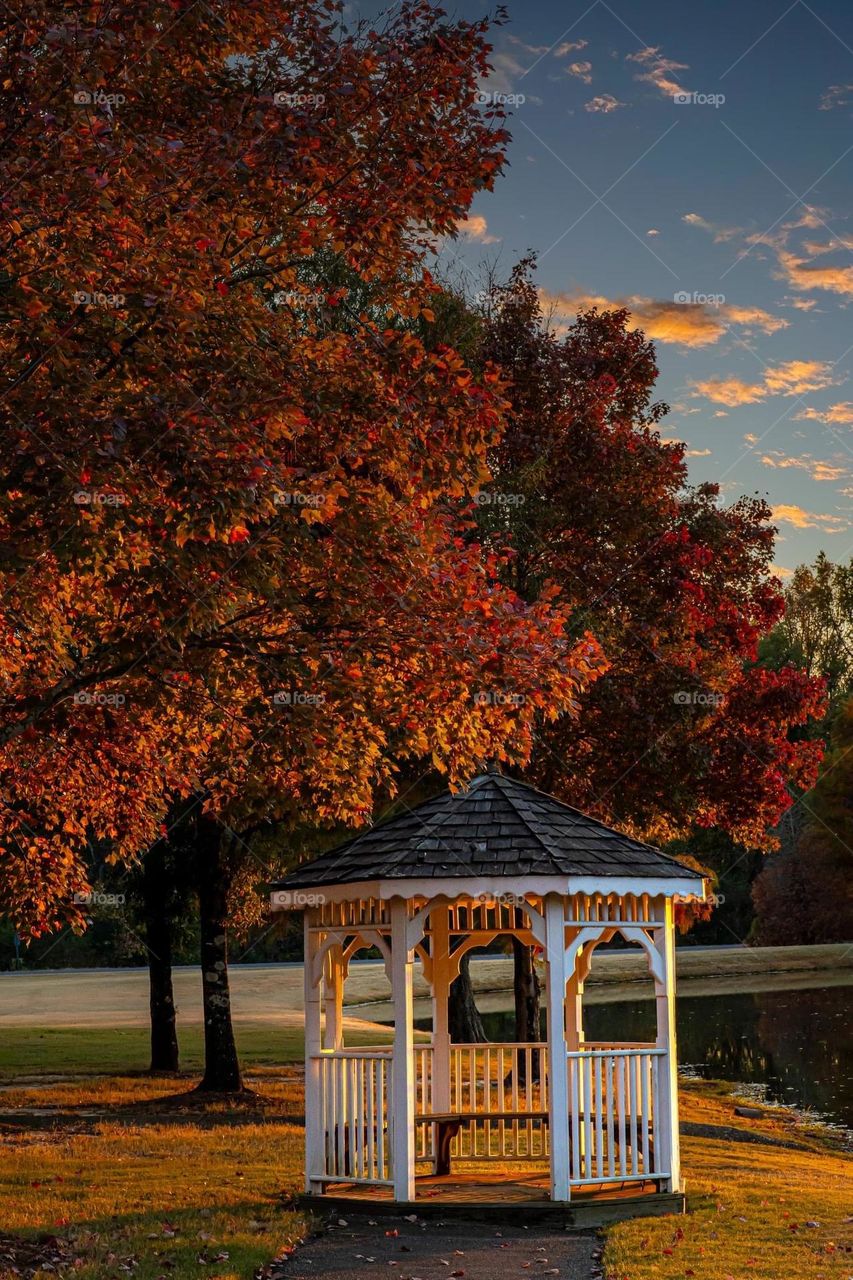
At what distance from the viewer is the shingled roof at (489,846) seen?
528 inches

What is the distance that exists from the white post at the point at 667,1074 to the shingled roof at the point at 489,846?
0.78m

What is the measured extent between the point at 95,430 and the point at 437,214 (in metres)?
3.95

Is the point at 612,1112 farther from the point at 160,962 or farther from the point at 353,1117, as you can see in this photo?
the point at 160,962

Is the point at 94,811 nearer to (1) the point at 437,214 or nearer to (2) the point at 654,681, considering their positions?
(1) the point at 437,214

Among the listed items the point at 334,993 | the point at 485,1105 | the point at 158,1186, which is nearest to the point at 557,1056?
the point at 485,1105

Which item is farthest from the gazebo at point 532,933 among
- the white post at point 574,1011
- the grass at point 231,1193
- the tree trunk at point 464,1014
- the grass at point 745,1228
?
the tree trunk at point 464,1014

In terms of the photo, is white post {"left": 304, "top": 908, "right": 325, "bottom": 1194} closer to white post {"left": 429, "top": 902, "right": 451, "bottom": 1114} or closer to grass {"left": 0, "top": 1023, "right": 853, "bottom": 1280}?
grass {"left": 0, "top": 1023, "right": 853, "bottom": 1280}

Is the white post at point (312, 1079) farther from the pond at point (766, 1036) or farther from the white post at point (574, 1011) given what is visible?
the pond at point (766, 1036)

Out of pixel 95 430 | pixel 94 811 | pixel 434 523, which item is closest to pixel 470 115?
pixel 434 523

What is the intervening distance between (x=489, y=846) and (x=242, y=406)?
5.36 metres

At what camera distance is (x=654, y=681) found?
22.3 metres

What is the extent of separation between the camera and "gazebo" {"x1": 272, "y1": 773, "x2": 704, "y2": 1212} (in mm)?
13336

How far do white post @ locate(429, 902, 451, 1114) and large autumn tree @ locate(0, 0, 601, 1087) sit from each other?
2639 mm

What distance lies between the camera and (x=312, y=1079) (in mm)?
14148
